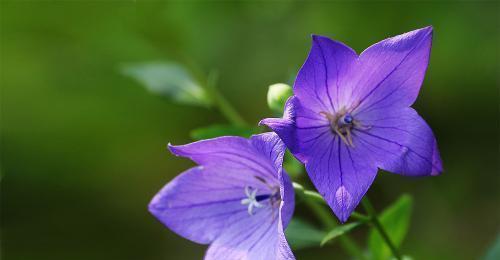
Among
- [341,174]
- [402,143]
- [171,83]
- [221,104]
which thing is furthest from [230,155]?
[171,83]

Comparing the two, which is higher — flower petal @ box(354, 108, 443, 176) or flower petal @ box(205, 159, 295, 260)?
flower petal @ box(354, 108, 443, 176)

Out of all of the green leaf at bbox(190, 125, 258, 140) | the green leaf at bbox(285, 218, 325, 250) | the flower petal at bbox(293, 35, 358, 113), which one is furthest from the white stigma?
the green leaf at bbox(285, 218, 325, 250)

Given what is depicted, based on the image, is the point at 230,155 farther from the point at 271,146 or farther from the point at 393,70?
the point at 393,70

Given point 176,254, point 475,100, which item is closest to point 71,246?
point 176,254

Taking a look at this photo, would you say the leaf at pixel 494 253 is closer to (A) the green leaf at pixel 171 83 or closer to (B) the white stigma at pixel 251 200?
(B) the white stigma at pixel 251 200

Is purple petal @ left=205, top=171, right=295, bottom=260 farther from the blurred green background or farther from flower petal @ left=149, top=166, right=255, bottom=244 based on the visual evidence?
the blurred green background
